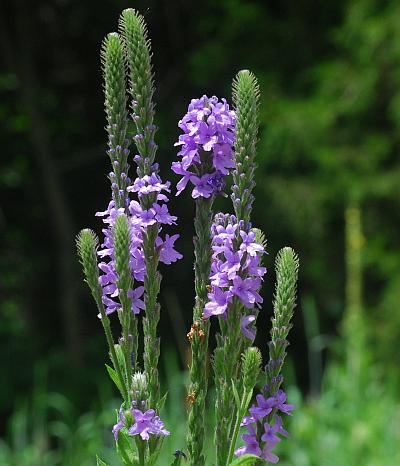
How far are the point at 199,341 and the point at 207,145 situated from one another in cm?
25

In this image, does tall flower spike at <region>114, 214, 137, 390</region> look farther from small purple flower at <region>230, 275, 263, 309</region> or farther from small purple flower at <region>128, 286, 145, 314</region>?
small purple flower at <region>230, 275, 263, 309</region>

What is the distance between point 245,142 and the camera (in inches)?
41.9

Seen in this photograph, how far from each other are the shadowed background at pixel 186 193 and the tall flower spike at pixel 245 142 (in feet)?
12.2

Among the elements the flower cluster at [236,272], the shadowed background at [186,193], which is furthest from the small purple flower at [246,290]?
the shadowed background at [186,193]

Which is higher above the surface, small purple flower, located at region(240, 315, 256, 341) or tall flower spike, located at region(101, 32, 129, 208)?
tall flower spike, located at region(101, 32, 129, 208)

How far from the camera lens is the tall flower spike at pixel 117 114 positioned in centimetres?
108

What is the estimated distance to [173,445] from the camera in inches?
145

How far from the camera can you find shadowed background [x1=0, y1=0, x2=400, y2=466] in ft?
20.7

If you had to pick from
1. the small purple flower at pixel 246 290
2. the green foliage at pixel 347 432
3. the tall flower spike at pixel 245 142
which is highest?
the green foliage at pixel 347 432

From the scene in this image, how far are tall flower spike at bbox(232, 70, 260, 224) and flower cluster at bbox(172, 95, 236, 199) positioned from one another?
0.03 m

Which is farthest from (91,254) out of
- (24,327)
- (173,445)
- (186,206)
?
(24,327)

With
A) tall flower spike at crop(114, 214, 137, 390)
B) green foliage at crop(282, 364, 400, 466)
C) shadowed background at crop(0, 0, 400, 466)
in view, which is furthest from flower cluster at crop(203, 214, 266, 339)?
shadowed background at crop(0, 0, 400, 466)

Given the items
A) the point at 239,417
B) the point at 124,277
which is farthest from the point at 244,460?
the point at 124,277

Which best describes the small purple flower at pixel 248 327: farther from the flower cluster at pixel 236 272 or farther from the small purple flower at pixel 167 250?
the small purple flower at pixel 167 250
